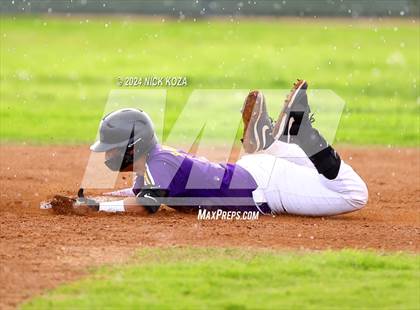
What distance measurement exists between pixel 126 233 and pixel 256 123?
1802 mm

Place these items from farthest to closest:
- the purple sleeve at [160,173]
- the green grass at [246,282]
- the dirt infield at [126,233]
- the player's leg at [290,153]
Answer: the player's leg at [290,153] < the purple sleeve at [160,173] < the dirt infield at [126,233] < the green grass at [246,282]

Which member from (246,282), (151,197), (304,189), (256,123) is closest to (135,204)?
(151,197)

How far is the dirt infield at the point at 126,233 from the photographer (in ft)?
25.3

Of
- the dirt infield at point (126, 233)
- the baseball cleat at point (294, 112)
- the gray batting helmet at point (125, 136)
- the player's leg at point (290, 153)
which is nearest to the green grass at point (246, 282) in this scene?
the dirt infield at point (126, 233)

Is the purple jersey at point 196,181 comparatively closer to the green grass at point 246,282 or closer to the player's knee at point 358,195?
the player's knee at point 358,195

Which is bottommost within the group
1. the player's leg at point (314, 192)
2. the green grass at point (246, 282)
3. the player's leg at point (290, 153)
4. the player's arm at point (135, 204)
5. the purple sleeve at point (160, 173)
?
the green grass at point (246, 282)

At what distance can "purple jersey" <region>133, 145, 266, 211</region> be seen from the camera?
31.1 ft

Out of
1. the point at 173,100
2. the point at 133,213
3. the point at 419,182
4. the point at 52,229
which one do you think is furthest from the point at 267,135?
the point at 173,100

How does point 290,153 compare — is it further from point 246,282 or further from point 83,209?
point 246,282

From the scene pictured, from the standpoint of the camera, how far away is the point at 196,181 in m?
9.63

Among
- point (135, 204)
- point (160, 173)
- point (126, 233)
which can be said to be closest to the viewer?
point (126, 233)

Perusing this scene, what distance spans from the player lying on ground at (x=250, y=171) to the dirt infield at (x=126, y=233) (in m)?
0.16

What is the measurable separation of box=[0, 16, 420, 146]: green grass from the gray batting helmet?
739 cm

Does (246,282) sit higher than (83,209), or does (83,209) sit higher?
(83,209)
